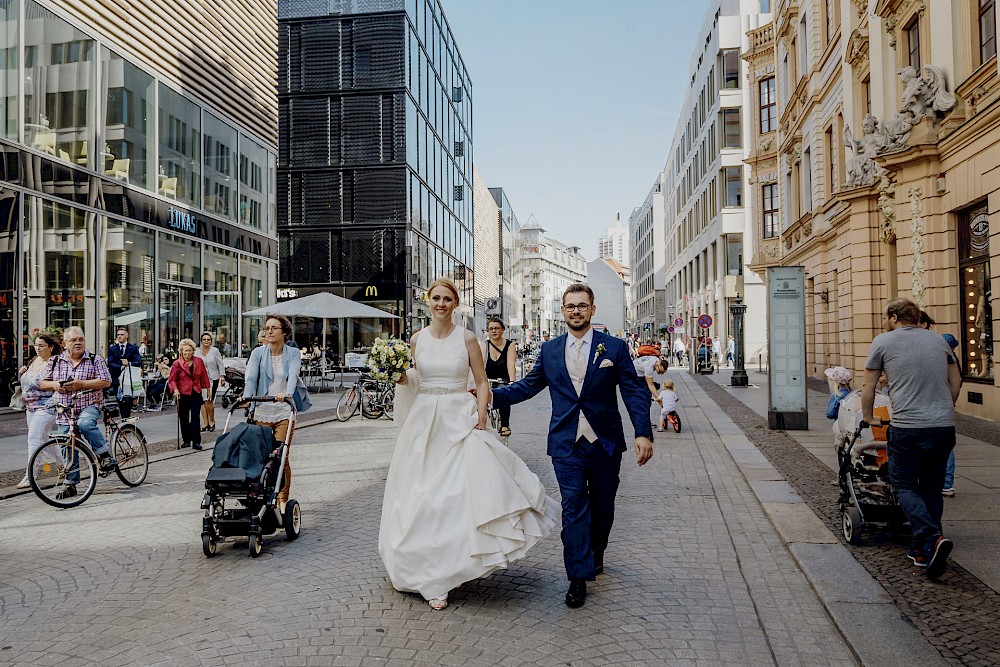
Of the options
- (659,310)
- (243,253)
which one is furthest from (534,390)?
(659,310)

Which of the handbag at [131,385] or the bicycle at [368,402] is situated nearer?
the handbag at [131,385]

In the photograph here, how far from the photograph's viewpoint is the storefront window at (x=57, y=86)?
15.4m

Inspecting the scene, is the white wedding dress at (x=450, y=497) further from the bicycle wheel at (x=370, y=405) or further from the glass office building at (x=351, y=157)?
the glass office building at (x=351, y=157)

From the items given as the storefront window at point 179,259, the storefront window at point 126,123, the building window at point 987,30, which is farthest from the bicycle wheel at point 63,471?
the building window at point 987,30

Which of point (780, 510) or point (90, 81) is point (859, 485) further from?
point (90, 81)

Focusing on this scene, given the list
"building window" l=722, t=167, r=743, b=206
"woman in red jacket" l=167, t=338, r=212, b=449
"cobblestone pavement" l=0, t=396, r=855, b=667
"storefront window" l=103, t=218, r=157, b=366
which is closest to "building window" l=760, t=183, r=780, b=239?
"building window" l=722, t=167, r=743, b=206

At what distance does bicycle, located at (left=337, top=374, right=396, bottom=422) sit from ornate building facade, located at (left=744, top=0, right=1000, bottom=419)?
10227mm

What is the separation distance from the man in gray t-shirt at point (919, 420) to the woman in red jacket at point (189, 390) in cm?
932

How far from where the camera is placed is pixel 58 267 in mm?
15891

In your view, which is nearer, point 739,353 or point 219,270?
point 219,270

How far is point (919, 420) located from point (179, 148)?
19.5 m

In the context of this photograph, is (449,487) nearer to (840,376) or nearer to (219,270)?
(840,376)

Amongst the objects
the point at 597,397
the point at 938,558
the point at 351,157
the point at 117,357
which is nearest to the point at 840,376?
the point at 938,558

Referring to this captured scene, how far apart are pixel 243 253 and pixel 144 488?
54.4 ft
